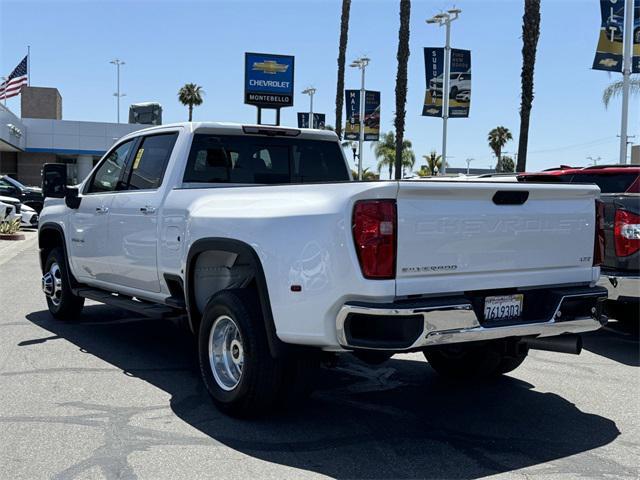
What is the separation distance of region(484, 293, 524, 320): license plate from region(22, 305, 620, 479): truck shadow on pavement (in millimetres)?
807

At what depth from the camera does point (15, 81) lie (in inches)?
1641

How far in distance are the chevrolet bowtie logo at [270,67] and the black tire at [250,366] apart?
2204 cm

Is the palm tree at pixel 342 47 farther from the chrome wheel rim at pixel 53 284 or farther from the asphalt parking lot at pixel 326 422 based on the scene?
the asphalt parking lot at pixel 326 422

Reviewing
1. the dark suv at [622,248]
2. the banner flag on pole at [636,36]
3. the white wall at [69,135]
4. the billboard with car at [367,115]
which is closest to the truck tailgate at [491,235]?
the dark suv at [622,248]

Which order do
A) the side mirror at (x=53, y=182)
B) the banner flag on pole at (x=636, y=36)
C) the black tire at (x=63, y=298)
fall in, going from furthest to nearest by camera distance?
the banner flag on pole at (x=636, y=36), the black tire at (x=63, y=298), the side mirror at (x=53, y=182)

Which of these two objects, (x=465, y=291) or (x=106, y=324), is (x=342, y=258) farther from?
(x=106, y=324)

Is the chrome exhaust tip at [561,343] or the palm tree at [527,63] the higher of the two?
the palm tree at [527,63]

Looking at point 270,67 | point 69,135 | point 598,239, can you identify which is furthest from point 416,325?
point 69,135

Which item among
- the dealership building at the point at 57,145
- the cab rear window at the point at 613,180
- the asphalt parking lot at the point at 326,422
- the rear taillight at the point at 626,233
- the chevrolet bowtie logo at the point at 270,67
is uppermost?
the chevrolet bowtie logo at the point at 270,67

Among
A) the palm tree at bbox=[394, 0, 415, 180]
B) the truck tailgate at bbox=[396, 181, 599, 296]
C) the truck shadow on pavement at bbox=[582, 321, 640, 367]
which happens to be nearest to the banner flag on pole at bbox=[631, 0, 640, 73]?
the palm tree at bbox=[394, 0, 415, 180]

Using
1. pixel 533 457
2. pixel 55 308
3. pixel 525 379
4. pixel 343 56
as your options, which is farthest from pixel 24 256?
pixel 343 56

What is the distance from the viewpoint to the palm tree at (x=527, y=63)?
19.8 metres

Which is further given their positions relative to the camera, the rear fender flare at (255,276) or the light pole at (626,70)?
the light pole at (626,70)

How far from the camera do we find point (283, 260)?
4.37 metres
